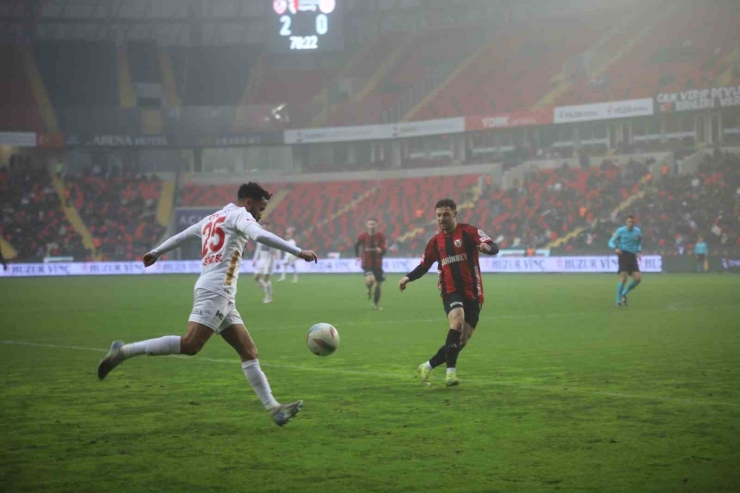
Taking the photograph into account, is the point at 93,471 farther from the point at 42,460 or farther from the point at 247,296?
the point at 247,296

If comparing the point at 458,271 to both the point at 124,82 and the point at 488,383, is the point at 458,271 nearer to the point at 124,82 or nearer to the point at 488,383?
the point at 488,383

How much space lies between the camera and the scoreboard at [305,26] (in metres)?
58.6

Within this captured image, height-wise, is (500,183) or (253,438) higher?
(500,183)

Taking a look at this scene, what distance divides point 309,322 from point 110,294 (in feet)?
49.7

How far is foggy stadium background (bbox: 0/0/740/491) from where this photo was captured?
50.1 m

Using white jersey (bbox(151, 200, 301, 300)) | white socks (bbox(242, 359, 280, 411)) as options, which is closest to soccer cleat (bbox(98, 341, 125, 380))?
white jersey (bbox(151, 200, 301, 300))

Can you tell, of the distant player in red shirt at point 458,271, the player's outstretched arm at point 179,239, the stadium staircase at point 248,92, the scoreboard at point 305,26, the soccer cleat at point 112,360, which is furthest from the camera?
the stadium staircase at point 248,92

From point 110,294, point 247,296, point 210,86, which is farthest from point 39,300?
point 210,86

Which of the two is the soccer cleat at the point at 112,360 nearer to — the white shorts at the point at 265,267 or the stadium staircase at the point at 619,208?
the white shorts at the point at 265,267

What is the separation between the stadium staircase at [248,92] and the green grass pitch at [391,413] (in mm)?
51035

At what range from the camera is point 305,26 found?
2323 inches

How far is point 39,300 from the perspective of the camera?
30.6 metres

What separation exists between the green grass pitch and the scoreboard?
4157 centimetres

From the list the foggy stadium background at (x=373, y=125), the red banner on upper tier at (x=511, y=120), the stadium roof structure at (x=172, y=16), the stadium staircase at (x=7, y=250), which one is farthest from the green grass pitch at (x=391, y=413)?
the stadium roof structure at (x=172, y=16)
